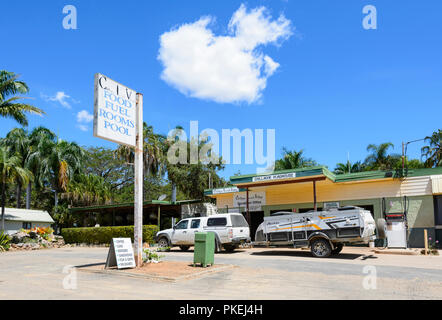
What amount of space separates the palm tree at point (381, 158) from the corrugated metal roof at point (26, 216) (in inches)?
1391

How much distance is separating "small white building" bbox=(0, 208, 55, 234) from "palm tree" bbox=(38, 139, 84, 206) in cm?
203

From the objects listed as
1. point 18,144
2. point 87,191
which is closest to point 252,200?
point 87,191

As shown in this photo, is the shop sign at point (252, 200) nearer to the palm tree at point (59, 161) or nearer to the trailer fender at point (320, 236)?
the trailer fender at point (320, 236)

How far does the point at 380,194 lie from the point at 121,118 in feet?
51.3

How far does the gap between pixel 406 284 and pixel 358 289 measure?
1.57 meters

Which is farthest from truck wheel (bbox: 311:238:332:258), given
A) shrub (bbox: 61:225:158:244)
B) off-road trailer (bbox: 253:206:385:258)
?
shrub (bbox: 61:225:158:244)

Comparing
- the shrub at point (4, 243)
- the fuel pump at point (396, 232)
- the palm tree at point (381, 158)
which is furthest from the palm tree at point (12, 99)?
the palm tree at point (381, 158)

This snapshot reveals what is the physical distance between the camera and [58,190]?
139ft

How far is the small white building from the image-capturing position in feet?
123

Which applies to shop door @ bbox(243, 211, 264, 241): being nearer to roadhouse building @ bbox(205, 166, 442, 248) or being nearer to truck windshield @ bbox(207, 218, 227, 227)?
roadhouse building @ bbox(205, 166, 442, 248)

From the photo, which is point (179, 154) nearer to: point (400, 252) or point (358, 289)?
point (400, 252)

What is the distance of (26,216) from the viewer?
39000 millimetres

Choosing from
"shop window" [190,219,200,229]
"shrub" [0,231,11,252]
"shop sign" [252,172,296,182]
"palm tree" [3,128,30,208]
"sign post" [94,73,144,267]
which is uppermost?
"palm tree" [3,128,30,208]

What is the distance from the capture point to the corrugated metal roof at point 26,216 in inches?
1444
